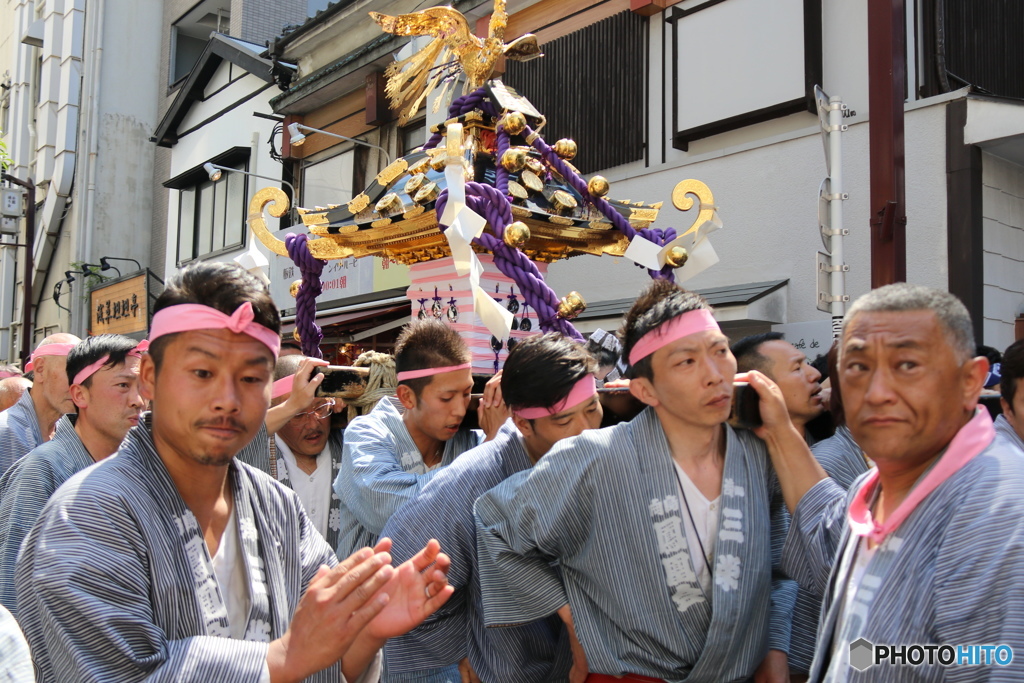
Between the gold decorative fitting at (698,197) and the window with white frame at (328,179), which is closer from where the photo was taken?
the gold decorative fitting at (698,197)

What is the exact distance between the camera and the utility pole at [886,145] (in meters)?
A: 4.64

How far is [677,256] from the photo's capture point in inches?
141

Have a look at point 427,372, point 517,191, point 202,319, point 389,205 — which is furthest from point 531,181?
point 202,319

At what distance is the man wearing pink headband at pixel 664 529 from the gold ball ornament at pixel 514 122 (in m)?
1.53

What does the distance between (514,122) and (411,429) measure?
4.62 ft

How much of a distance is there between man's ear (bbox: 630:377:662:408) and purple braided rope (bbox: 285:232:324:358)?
2.25m

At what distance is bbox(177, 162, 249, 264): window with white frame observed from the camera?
47.4 feet

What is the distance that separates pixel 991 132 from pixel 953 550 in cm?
614

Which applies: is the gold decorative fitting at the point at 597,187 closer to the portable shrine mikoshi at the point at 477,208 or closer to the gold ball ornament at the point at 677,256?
the portable shrine mikoshi at the point at 477,208

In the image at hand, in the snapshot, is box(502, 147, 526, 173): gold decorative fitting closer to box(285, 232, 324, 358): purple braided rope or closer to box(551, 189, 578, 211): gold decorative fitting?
box(551, 189, 578, 211): gold decorative fitting

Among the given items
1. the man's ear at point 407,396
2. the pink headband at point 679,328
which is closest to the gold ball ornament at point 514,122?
the man's ear at point 407,396

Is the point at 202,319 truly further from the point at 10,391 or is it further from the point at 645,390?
the point at 10,391

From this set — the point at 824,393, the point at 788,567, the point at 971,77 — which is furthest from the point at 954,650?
the point at 971,77

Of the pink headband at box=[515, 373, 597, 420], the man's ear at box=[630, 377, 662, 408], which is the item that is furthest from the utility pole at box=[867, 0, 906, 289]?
the man's ear at box=[630, 377, 662, 408]
